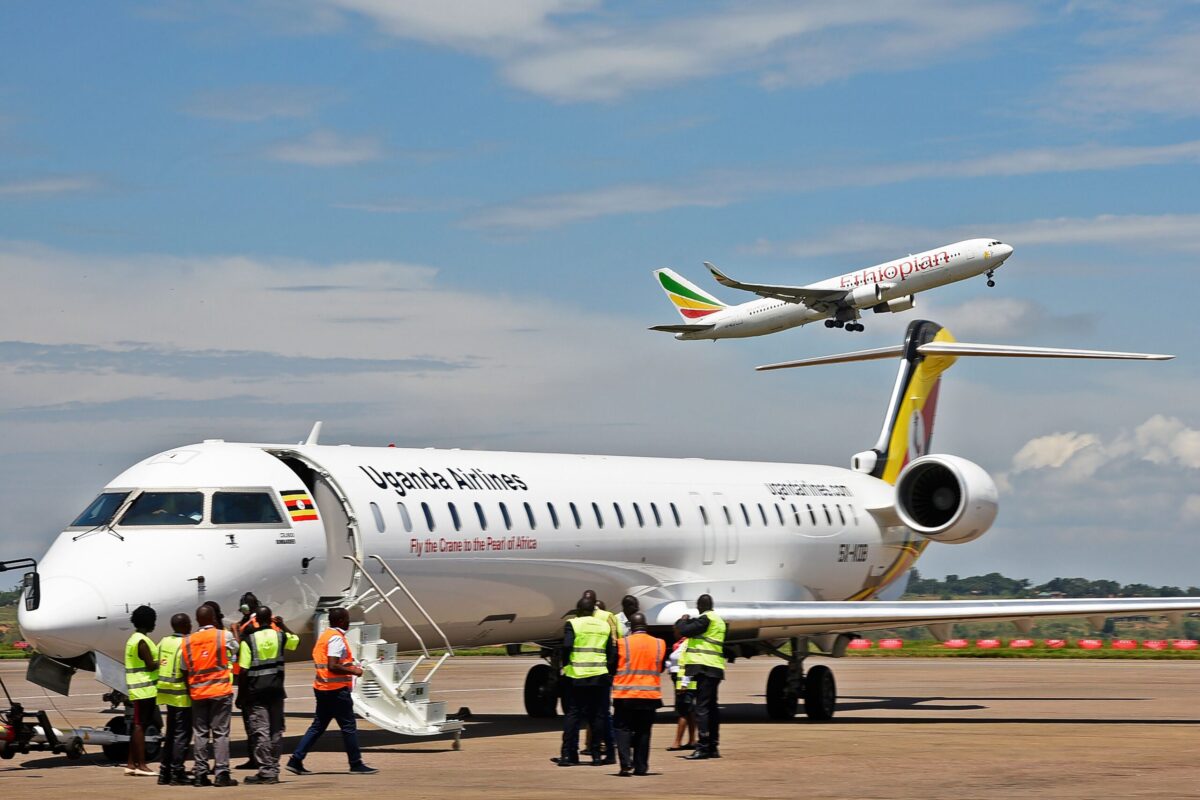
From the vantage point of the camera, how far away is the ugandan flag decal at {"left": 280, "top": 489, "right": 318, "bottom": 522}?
19.3 m

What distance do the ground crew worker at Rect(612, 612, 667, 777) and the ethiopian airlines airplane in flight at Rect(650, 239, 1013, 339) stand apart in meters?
36.4

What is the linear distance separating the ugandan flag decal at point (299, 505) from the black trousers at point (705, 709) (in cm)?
469

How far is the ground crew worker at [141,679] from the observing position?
16.6m

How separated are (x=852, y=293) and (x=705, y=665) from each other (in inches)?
1460

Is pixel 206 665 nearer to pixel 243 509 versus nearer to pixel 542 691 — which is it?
pixel 243 509

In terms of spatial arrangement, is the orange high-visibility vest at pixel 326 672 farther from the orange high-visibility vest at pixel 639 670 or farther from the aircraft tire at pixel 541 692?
the aircraft tire at pixel 541 692

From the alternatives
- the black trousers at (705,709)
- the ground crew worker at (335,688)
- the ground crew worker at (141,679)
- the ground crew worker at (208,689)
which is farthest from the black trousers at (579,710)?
the ground crew worker at (141,679)

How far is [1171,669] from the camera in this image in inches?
1548

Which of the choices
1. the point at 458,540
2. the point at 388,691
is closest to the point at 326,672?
the point at 388,691

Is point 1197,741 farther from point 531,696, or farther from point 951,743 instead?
point 531,696

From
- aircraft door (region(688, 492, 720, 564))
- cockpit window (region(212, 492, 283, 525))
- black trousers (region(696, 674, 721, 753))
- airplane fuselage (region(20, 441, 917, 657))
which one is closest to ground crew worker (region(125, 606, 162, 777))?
airplane fuselage (region(20, 441, 917, 657))

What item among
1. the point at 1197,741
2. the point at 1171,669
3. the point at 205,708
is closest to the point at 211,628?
the point at 205,708

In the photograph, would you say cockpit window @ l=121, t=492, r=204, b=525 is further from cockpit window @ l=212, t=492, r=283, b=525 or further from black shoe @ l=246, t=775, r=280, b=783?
black shoe @ l=246, t=775, r=280, b=783

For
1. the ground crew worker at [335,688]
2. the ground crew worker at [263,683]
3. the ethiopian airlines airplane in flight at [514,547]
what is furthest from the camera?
the ethiopian airlines airplane in flight at [514,547]
